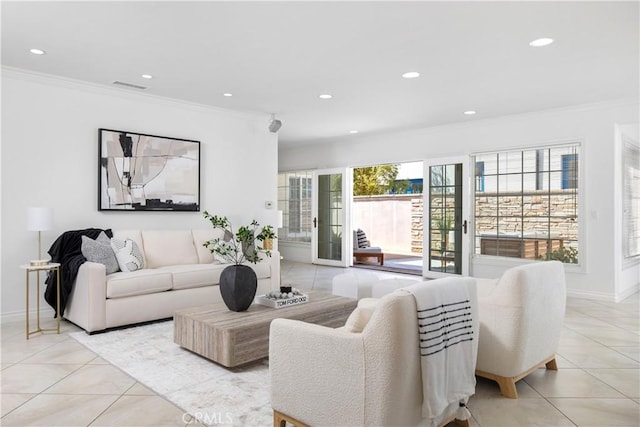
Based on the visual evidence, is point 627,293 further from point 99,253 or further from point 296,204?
point 99,253

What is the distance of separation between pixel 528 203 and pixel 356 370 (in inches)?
215

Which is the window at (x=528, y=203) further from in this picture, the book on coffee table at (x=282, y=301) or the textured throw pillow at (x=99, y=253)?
the textured throw pillow at (x=99, y=253)

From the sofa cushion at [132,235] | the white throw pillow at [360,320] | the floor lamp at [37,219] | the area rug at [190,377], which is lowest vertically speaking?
the area rug at [190,377]

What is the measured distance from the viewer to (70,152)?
4.72 meters

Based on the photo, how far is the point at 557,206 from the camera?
606 cm

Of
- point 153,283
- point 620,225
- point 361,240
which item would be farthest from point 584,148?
point 153,283

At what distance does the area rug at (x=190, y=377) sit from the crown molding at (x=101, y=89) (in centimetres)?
267

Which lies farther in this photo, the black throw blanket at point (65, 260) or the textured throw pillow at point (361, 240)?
the textured throw pillow at point (361, 240)

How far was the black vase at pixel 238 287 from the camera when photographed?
10.9 feet

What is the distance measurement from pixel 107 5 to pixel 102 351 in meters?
2.60

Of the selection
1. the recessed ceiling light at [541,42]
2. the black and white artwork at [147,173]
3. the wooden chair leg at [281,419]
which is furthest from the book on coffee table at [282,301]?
the recessed ceiling light at [541,42]

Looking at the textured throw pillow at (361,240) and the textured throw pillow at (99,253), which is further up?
the textured throw pillow at (99,253)

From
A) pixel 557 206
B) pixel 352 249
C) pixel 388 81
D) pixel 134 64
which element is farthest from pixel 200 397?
pixel 352 249

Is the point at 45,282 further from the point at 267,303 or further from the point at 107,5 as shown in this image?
the point at 107,5
